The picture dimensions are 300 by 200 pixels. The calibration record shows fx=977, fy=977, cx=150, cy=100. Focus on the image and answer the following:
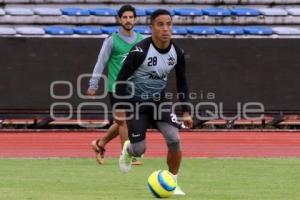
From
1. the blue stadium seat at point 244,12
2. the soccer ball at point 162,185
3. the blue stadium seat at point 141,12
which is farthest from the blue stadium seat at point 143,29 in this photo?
the soccer ball at point 162,185

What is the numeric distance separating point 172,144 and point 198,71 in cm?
1470

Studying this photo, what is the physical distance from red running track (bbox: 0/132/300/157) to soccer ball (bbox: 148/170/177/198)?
292 inches

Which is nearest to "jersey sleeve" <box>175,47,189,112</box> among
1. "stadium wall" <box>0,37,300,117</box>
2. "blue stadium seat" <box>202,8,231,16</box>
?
"stadium wall" <box>0,37,300,117</box>

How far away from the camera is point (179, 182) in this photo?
11789mm

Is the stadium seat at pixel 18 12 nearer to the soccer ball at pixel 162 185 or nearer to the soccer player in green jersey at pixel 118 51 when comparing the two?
the soccer player in green jersey at pixel 118 51

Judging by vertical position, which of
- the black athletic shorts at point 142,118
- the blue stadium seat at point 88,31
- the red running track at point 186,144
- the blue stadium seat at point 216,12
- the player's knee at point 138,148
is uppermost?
the black athletic shorts at point 142,118

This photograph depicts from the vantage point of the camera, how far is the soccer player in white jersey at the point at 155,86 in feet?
33.8

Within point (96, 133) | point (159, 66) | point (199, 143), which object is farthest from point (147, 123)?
point (96, 133)

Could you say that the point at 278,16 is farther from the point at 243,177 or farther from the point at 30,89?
the point at 243,177

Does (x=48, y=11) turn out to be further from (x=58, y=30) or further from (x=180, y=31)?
(x=180, y=31)

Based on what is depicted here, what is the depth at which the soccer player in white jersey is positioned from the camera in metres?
10.3

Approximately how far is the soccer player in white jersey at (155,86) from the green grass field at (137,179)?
574 millimetres

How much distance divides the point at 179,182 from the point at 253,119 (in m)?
13.5

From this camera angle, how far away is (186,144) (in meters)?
20.5
